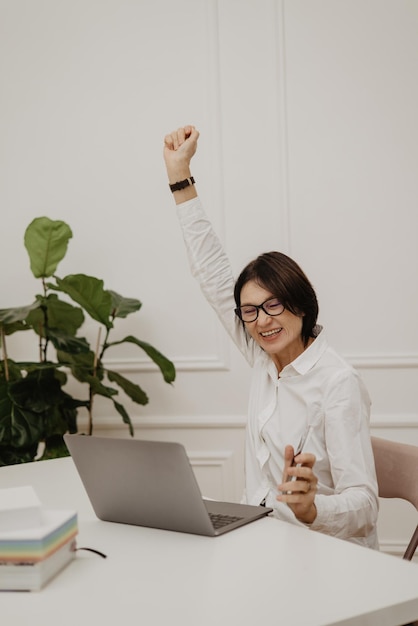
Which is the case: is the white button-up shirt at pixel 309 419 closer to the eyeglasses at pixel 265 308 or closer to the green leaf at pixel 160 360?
the eyeglasses at pixel 265 308

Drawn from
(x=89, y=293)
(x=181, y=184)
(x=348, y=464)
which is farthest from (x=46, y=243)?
(x=348, y=464)

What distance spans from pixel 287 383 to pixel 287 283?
26 cm

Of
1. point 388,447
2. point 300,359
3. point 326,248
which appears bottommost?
point 388,447

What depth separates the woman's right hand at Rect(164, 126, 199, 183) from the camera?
2.33m

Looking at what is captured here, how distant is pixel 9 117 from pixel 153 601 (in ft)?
9.44

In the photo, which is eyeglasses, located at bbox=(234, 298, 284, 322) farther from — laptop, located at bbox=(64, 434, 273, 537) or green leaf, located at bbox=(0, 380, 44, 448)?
green leaf, located at bbox=(0, 380, 44, 448)

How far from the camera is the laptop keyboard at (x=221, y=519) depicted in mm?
1653

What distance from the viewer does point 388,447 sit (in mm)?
2246

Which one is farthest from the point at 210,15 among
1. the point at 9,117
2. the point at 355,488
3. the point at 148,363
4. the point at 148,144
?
the point at 355,488

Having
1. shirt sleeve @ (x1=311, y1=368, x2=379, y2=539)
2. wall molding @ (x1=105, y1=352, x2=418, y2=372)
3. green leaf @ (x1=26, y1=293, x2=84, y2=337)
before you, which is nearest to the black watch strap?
shirt sleeve @ (x1=311, y1=368, x2=379, y2=539)

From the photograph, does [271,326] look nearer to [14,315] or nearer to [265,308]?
[265,308]

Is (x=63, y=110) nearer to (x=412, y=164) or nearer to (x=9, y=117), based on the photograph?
(x=9, y=117)

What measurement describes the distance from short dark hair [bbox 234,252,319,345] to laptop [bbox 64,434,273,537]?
1.94 feet

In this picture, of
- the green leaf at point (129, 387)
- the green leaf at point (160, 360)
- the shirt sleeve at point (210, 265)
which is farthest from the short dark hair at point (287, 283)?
the green leaf at point (129, 387)
